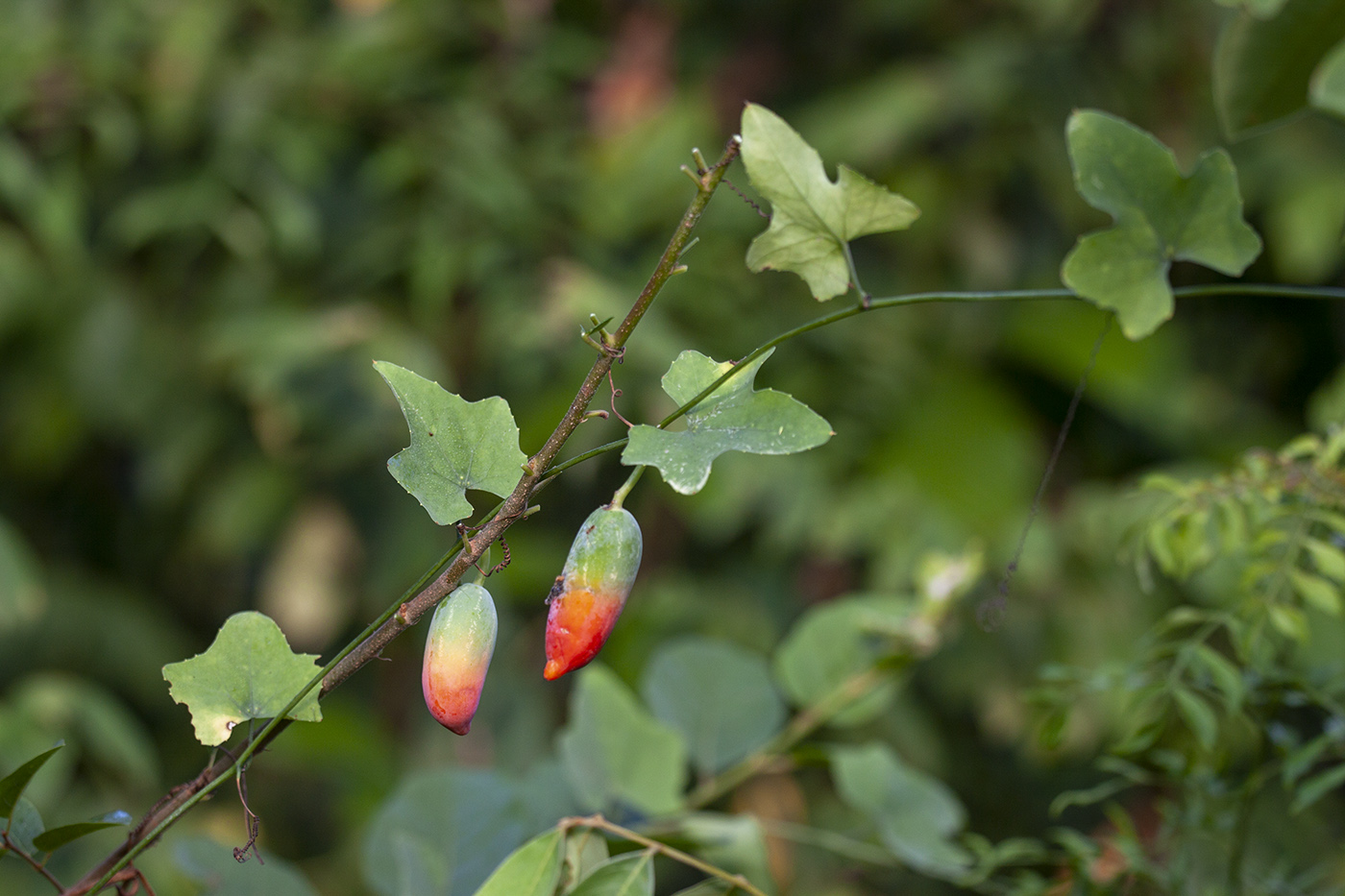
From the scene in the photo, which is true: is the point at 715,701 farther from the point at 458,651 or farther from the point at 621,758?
the point at 458,651

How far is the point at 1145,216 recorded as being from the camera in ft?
0.55

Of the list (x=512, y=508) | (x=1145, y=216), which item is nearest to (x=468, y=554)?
(x=512, y=508)

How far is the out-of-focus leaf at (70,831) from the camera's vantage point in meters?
0.17

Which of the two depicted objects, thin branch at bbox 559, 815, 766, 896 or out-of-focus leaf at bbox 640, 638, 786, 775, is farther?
out-of-focus leaf at bbox 640, 638, 786, 775

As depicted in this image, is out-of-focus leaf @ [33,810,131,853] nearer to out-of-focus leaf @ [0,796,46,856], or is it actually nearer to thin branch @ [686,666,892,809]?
out-of-focus leaf @ [0,796,46,856]

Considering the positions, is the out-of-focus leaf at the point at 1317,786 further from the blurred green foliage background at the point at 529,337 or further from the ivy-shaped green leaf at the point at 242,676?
the blurred green foliage background at the point at 529,337

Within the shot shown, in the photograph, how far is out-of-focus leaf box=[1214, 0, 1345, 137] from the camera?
0.67ft

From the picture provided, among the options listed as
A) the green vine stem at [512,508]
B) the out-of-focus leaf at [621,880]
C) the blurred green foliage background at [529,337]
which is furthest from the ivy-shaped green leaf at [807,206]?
the blurred green foliage background at [529,337]

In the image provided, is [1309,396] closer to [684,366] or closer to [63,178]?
[684,366]

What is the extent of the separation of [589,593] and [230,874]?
0.49 feet

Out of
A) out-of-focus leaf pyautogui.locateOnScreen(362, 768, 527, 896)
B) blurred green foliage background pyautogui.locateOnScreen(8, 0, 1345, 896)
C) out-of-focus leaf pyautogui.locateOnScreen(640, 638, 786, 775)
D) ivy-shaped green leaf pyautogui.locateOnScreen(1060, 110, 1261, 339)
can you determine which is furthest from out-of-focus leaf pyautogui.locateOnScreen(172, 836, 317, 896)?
blurred green foliage background pyautogui.locateOnScreen(8, 0, 1345, 896)

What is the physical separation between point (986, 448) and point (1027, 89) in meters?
0.39

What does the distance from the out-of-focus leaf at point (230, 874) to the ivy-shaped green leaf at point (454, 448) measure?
0.14 meters

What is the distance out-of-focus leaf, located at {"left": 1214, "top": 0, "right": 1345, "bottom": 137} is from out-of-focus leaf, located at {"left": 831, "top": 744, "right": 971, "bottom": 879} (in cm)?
21
